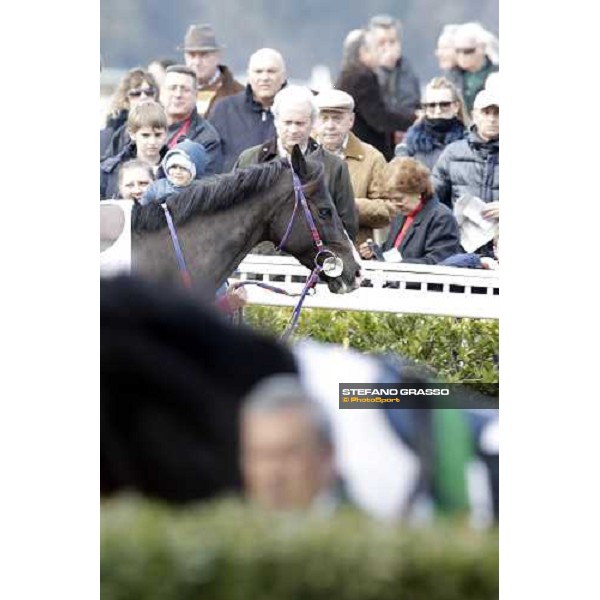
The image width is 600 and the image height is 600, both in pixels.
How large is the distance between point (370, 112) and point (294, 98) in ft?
1.11

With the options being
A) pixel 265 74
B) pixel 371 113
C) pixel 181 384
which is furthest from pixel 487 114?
pixel 181 384

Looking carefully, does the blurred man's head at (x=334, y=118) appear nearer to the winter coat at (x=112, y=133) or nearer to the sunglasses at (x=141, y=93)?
the sunglasses at (x=141, y=93)

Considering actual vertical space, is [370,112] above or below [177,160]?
above

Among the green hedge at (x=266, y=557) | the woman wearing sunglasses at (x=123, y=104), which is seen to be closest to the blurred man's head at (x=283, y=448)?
the green hedge at (x=266, y=557)

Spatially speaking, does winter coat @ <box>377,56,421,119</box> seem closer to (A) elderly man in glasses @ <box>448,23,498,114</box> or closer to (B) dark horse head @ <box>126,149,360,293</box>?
(A) elderly man in glasses @ <box>448,23,498,114</box>

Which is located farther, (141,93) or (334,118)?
(334,118)

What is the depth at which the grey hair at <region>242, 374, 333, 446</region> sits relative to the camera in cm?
525

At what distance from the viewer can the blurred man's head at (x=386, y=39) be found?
6.30m

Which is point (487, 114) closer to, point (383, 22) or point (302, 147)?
point (383, 22)

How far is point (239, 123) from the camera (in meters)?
6.33

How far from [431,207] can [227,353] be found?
1.58 meters

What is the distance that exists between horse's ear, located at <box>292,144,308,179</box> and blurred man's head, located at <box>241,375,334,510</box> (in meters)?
1.01
